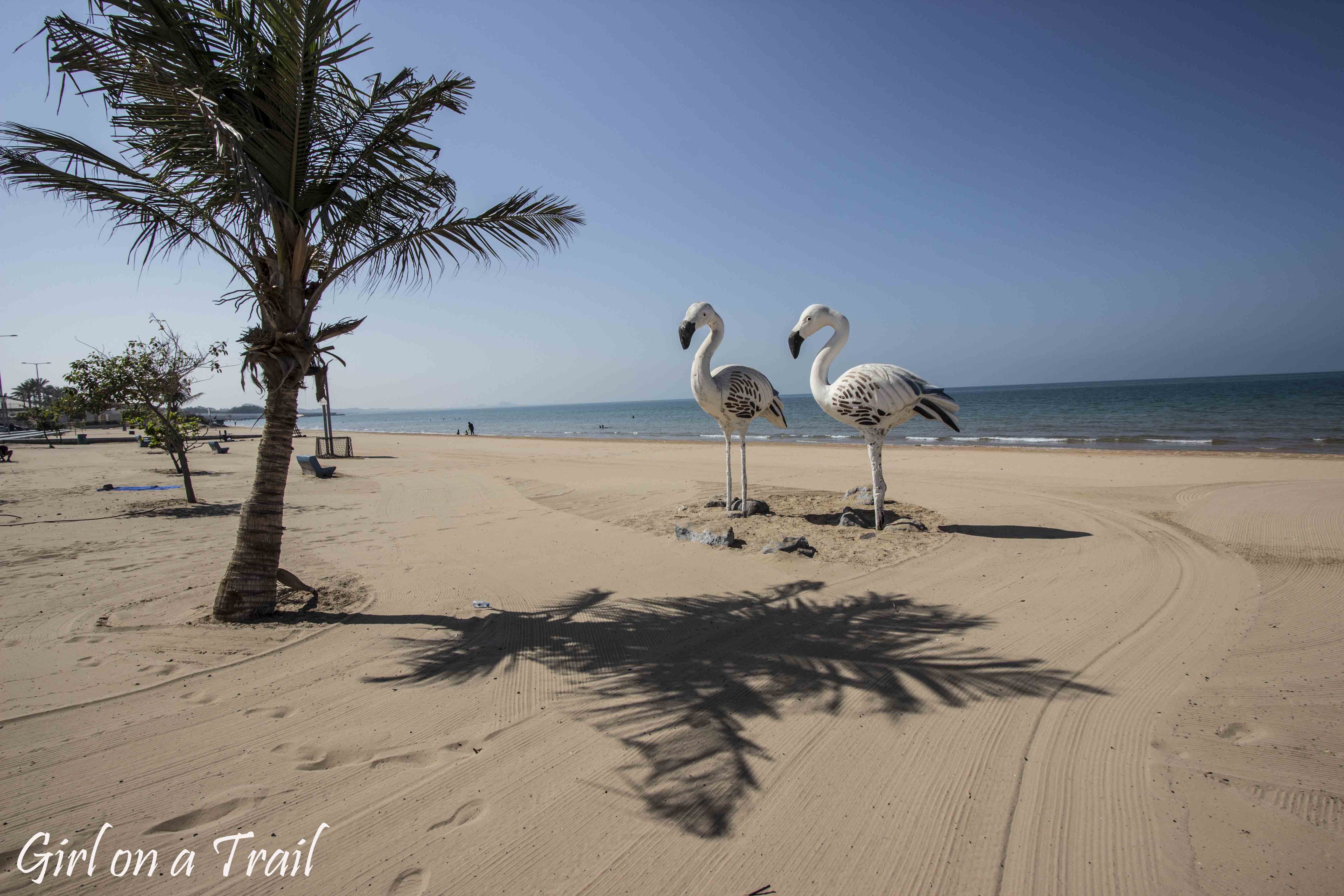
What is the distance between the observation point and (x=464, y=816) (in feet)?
8.54

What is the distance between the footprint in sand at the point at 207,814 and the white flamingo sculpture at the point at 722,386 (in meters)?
6.88

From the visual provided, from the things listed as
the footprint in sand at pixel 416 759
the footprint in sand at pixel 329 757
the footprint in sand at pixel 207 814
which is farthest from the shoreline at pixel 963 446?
the footprint in sand at pixel 207 814

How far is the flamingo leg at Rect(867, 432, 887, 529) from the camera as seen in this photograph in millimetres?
7727

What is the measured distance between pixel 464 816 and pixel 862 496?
28.2 ft

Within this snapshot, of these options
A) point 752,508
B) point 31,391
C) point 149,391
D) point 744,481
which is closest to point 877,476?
point 752,508

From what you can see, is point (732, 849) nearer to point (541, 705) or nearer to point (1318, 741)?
point (541, 705)

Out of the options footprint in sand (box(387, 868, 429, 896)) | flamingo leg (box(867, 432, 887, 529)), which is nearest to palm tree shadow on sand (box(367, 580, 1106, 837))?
footprint in sand (box(387, 868, 429, 896))

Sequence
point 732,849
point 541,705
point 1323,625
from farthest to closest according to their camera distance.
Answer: point 1323,625
point 541,705
point 732,849

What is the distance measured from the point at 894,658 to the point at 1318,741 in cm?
215

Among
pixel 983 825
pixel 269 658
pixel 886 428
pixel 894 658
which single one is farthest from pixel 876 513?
pixel 269 658

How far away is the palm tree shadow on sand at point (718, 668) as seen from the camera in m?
2.91

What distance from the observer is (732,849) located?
2.37 metres

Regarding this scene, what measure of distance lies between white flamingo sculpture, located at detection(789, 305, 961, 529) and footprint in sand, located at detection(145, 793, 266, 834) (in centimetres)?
683

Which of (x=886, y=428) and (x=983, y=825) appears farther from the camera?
(x=886, y=428)
